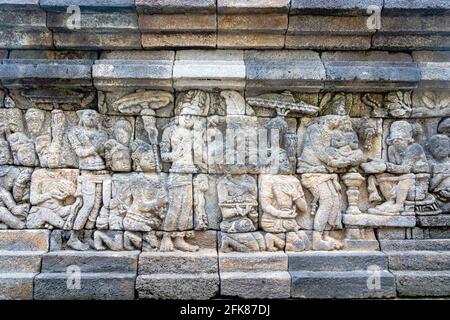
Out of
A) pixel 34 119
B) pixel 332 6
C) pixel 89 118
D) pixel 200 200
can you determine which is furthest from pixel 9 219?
pixel 332 6

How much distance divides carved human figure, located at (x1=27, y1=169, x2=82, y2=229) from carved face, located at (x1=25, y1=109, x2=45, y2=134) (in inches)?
15.3

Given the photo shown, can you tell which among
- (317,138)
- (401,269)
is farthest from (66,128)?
(401,269)

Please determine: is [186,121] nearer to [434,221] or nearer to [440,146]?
[440,146]

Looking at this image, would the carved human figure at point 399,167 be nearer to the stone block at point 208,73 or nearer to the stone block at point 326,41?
the stone block at point 326,41

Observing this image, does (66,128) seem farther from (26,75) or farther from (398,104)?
(398,104)

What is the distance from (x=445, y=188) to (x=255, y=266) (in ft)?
6.39

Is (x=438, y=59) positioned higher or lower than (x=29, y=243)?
higher

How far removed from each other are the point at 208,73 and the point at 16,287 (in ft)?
8.41

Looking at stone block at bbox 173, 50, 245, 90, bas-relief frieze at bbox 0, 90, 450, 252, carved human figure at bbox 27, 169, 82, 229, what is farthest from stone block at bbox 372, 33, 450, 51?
carved human figure at bbox 27, 169, 82, 229

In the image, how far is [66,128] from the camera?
3744 millimetres

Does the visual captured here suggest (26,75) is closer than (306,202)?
Yes

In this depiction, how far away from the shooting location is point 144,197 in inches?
144

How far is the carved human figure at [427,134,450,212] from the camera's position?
3723 mm

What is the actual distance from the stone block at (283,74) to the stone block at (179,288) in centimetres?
180
